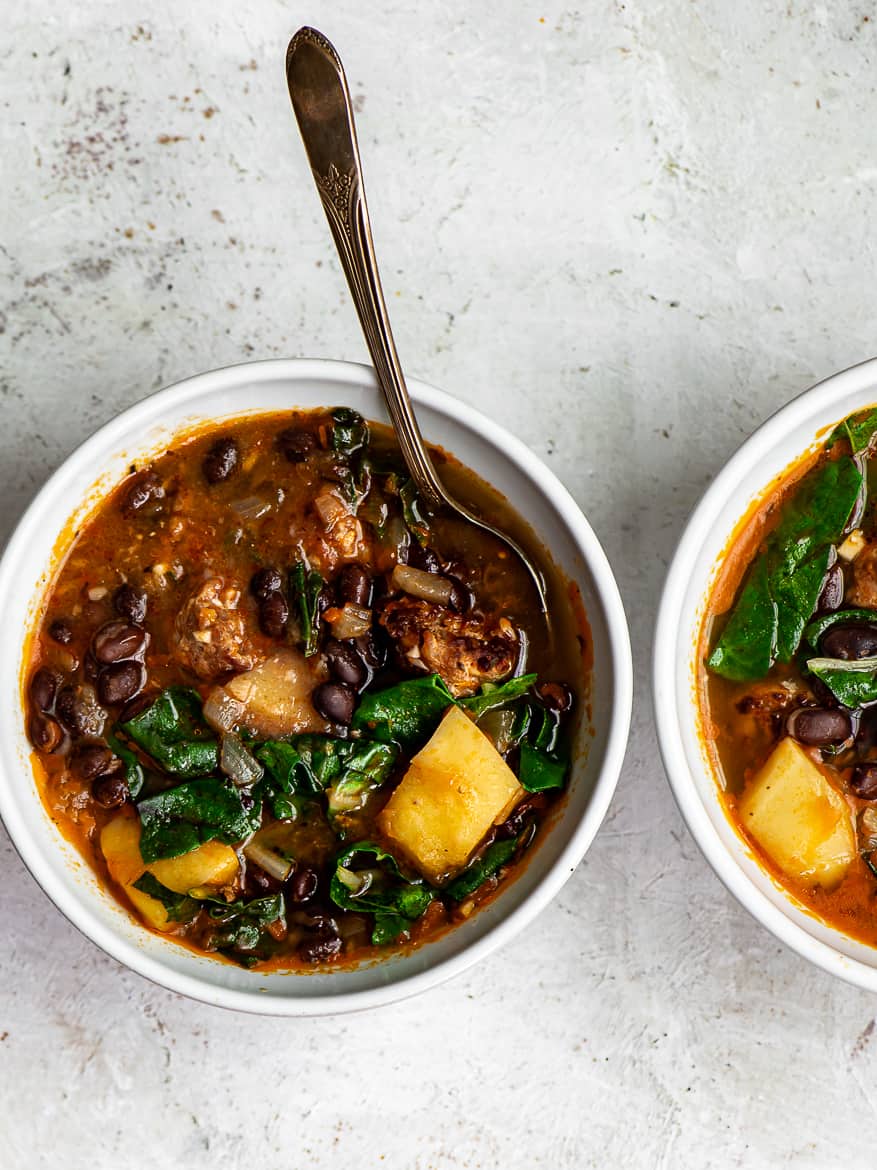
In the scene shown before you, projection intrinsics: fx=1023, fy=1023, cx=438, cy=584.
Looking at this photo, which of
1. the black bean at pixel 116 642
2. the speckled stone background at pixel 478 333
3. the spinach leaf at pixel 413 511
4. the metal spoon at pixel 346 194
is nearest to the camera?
the metal spoon at pixel 346 194

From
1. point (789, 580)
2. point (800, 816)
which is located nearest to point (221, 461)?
point (789, 580)

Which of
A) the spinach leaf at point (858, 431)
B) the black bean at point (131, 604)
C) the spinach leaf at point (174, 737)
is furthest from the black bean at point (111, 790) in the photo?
the spinach leaf at point (858, 431)

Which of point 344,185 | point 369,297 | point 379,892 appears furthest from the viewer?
point 379,892

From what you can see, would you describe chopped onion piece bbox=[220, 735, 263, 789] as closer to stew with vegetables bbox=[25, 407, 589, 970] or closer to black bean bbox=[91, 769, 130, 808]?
stew with vegetables bbox=[25, 407, 589, 970]

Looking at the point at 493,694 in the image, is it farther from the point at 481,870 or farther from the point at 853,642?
the point at 853,642

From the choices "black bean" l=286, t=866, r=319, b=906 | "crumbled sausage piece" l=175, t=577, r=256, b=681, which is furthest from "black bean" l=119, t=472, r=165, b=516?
"black bean" l=286, t=866, r=319, b=906

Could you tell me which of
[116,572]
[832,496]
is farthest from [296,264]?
[832,496]

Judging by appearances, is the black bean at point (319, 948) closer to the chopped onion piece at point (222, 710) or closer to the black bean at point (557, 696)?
the chopped onion piece at point (222, 710)
